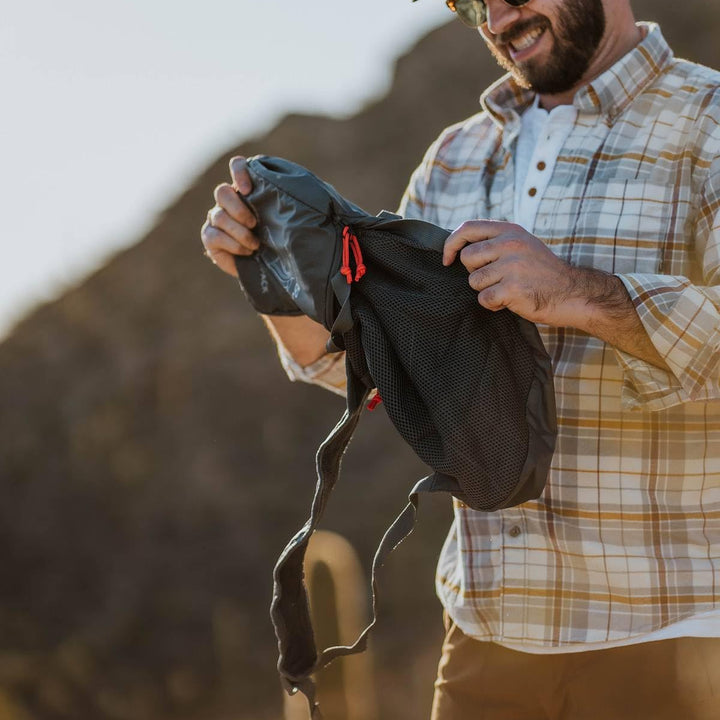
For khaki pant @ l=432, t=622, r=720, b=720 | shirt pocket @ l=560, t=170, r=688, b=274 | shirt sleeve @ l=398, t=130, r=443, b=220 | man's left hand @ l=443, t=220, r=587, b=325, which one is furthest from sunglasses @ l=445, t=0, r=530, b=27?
khaki pant @ l=432, t=622, r=720, b=720

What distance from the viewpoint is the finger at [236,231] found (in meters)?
2.80

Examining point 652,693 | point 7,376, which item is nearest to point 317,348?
point 652,693

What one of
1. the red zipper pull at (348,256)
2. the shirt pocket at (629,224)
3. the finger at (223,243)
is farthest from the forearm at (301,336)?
the shirt pocket at (629,224)

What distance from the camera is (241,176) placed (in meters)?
2.77

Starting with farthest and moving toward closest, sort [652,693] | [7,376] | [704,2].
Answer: [704,2]
[7,376]
[652,693]

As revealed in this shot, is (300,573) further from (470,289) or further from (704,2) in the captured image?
(704,2)

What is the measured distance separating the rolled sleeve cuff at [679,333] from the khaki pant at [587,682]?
0.65 metres

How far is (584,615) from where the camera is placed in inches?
102

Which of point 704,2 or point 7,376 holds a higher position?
point 7,376

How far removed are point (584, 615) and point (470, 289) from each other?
2.93 ft

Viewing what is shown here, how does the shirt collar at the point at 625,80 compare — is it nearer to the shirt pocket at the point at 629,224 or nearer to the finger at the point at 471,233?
the shirt pocket at the point at 629,224

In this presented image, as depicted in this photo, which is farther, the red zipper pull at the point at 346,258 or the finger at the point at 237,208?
the finger at the point at 237,208

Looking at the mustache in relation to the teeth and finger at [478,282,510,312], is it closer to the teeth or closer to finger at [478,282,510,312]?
the teeth

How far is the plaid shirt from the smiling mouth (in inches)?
12.3
